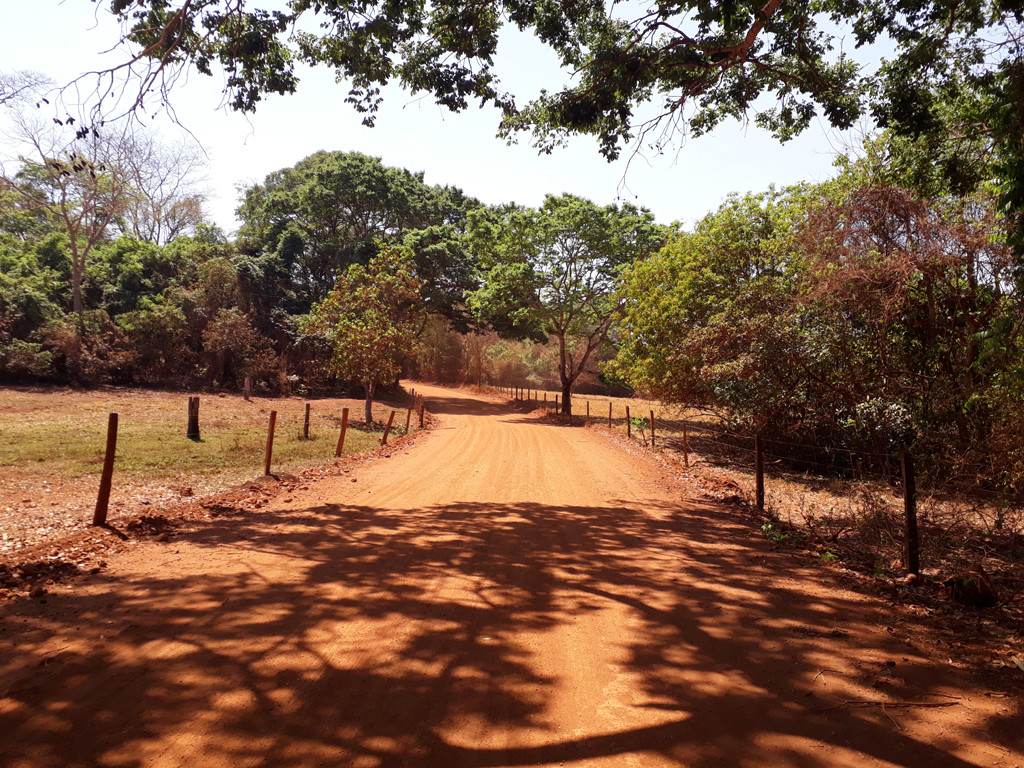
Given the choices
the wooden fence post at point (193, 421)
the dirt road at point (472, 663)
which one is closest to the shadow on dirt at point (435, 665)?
the dirt road at point (472, 663)

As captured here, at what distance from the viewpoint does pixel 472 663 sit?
13.5 ft

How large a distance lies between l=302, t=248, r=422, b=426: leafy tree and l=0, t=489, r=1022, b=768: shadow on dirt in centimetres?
1822

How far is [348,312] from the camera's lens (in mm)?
26094

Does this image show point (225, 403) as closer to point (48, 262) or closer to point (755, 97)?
point (48, 262)

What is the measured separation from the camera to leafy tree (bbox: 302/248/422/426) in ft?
80.8

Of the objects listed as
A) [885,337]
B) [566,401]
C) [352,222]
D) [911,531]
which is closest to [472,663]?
[911,531]

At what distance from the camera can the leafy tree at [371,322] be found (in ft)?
80.8

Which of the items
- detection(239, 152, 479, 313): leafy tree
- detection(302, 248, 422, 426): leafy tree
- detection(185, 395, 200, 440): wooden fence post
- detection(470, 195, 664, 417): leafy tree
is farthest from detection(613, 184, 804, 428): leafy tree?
detection(239, 152, 479, 313): leafy tree

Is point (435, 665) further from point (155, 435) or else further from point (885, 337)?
point (155, 435)

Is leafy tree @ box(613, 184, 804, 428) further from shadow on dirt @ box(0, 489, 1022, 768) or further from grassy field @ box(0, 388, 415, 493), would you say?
grassy field @ box(0, 388, 415, 493)

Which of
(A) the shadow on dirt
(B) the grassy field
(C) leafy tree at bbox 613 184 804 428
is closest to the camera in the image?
(A) the shadow on dirt

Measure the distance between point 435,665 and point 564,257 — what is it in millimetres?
29095

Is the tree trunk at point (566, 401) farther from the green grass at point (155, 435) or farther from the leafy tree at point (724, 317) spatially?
the green grass at point (155, 435)

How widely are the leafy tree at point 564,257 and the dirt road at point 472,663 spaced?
25040 millimetres
